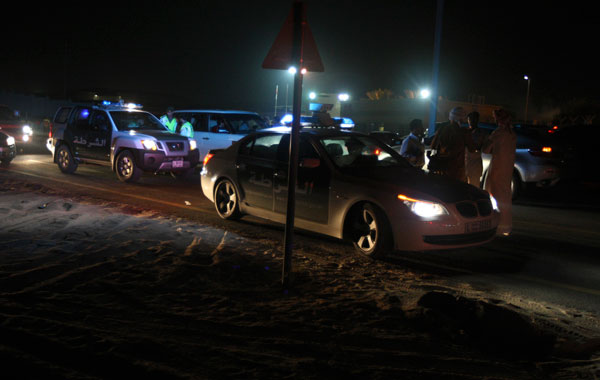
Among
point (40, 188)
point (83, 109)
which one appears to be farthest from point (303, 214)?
point (83, 109)

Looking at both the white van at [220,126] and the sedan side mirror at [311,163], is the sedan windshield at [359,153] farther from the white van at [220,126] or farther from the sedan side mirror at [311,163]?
the white van at [220,126]

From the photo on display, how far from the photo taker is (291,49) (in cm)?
513

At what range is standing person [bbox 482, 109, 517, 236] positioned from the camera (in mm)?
7988

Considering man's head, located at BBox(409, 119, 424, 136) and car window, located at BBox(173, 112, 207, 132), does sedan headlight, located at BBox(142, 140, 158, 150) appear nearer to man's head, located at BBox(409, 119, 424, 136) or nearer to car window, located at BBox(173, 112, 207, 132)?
car window, located at BBox(173, 112, 207, 132)

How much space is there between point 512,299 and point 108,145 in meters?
11.2

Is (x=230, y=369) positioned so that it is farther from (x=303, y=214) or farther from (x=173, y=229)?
(x=173, y=229)

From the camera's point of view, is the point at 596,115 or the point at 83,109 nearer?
the point at 83,109

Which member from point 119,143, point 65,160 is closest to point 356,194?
point 119,143

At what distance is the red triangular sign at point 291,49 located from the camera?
5090mm

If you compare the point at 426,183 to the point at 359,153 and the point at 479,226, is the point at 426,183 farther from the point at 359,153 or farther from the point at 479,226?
the point at 359,153

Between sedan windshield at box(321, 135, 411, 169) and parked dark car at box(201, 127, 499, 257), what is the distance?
0.5 inches

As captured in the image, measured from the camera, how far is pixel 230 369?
3.67 meters

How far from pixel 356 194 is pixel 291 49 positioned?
2217 millimetres

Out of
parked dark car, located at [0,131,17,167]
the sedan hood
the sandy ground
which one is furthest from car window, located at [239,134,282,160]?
parked dark car, located at [0,131,17,167]
